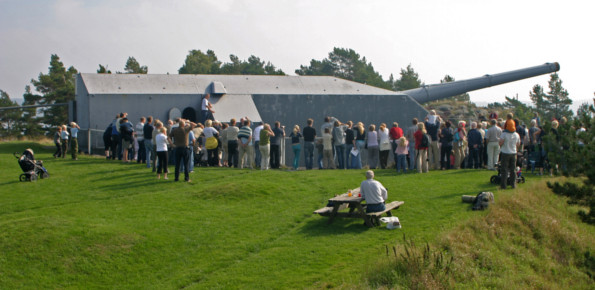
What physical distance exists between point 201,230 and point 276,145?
850cm

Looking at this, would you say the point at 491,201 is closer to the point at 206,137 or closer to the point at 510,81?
the point at 206,137

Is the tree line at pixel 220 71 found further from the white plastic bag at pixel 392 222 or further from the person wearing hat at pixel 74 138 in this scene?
the white plastic bag at pixel 392 222

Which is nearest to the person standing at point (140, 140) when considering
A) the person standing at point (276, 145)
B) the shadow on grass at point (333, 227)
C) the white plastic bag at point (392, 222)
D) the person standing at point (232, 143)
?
the person standing at point (232, 143)

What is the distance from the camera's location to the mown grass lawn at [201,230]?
35.7ft

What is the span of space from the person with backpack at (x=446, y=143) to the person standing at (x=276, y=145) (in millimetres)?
5365

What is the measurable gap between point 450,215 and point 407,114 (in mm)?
15509

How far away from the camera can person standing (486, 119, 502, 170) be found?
19.0 m

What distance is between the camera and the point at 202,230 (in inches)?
514

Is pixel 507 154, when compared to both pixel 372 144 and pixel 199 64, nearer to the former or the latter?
pixel 372 144

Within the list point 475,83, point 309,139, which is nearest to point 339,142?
point 309,139

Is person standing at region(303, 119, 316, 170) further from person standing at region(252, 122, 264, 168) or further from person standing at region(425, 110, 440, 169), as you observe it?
person standing at region(425, 110, 440, 169)

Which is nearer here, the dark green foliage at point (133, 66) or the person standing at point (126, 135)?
the person standing at point (126, 135)

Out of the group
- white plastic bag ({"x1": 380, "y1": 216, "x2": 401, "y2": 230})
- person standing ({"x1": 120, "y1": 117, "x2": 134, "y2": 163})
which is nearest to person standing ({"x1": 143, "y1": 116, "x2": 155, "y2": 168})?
person standing ({"x1": 120, "y1": 117, "x2": 134, "y2": 163})

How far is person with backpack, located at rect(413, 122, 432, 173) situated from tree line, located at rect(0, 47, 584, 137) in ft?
71.7
